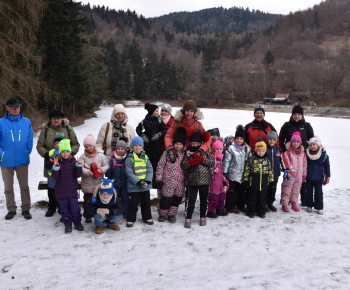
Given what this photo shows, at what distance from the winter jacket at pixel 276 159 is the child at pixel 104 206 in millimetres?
3326

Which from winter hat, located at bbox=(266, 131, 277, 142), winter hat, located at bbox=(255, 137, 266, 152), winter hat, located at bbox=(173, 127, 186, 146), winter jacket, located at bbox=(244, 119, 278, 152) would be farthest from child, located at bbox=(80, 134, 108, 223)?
winter hat, located at bbox=(266, 131, 277, 142)

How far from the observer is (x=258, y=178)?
5301 mm

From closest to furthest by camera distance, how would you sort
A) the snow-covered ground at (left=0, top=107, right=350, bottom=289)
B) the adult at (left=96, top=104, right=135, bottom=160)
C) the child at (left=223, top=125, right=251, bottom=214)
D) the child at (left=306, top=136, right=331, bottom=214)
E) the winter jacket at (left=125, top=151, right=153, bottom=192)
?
the snow-covered ground at (left=0, top=107, right=350, bottom=289) < the winter jacket at (left=125, top=151, right=153, bottom=192) < the adult at (left=96, top=104, right=135, bottom=160) < the child at (left=223, top=125, right=251, bottom=214) < the child at (left=306, top=136, right=331, bottom=214)

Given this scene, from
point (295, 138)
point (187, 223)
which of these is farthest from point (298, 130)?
point (187, 223)

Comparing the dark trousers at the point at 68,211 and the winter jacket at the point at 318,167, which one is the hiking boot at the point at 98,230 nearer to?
the dark trousers at the point at 68,211

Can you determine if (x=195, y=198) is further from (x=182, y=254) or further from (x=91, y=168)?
(x=91, y=168)

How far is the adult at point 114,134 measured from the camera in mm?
5352

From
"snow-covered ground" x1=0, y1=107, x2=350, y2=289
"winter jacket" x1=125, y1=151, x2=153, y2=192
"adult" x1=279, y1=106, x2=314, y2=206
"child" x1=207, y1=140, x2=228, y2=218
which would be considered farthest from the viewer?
"adult" x1=279, y1=106, x2=314, y2=206

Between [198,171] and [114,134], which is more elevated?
[114,134]

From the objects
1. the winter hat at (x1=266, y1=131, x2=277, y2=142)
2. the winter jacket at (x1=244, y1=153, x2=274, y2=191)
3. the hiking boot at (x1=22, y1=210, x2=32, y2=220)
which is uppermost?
the winter hat at (x1=266, y1=131, x2=277, y2=142)

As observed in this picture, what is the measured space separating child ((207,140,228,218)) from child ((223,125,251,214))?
0.21 meters

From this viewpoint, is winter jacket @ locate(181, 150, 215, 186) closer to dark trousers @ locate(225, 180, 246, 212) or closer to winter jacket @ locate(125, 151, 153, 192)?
winter jacket @ locate(125, 151, 153, 192)

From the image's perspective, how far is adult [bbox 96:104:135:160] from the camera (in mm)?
5352

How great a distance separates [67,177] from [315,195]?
514cm
